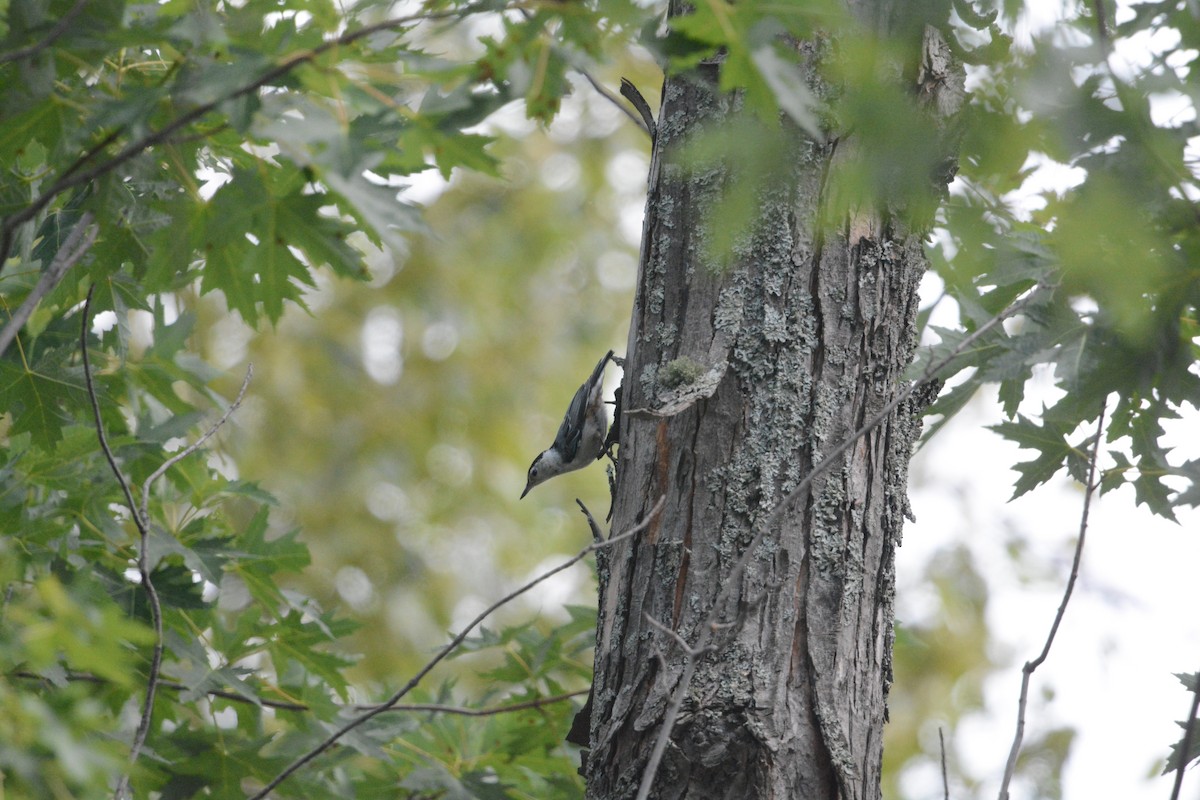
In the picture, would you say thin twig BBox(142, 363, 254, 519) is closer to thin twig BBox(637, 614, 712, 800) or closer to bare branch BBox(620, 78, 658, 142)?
thin twig BBox(637, 614, 712, 800)

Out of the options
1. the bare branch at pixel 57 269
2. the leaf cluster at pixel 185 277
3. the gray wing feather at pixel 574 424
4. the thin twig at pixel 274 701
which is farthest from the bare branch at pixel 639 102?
the gray wing feather at pixel 574 424

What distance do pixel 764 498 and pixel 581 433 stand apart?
2.25m

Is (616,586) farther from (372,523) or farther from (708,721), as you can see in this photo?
(372,523)

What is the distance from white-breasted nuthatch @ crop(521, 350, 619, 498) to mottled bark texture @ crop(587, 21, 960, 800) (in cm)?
174

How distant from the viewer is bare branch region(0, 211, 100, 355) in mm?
1439

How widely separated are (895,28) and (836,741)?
1153 mm

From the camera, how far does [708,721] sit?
1.67 metres

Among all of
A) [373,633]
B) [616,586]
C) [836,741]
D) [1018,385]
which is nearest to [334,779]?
[616,586]

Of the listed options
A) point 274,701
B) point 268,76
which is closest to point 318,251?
point 268,76

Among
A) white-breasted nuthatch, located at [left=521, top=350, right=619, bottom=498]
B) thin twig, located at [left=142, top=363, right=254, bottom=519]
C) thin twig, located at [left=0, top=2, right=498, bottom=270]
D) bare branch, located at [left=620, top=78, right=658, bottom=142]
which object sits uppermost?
bare branch, located at [left=620, top=78, right=658, bottom=142]

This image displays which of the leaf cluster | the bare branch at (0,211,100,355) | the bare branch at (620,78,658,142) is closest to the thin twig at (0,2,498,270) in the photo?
the leaf cluster

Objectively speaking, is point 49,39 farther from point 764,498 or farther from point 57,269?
point 764,498

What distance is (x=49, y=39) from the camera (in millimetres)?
1291

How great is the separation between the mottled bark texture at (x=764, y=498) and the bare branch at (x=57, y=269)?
0.99 meters
